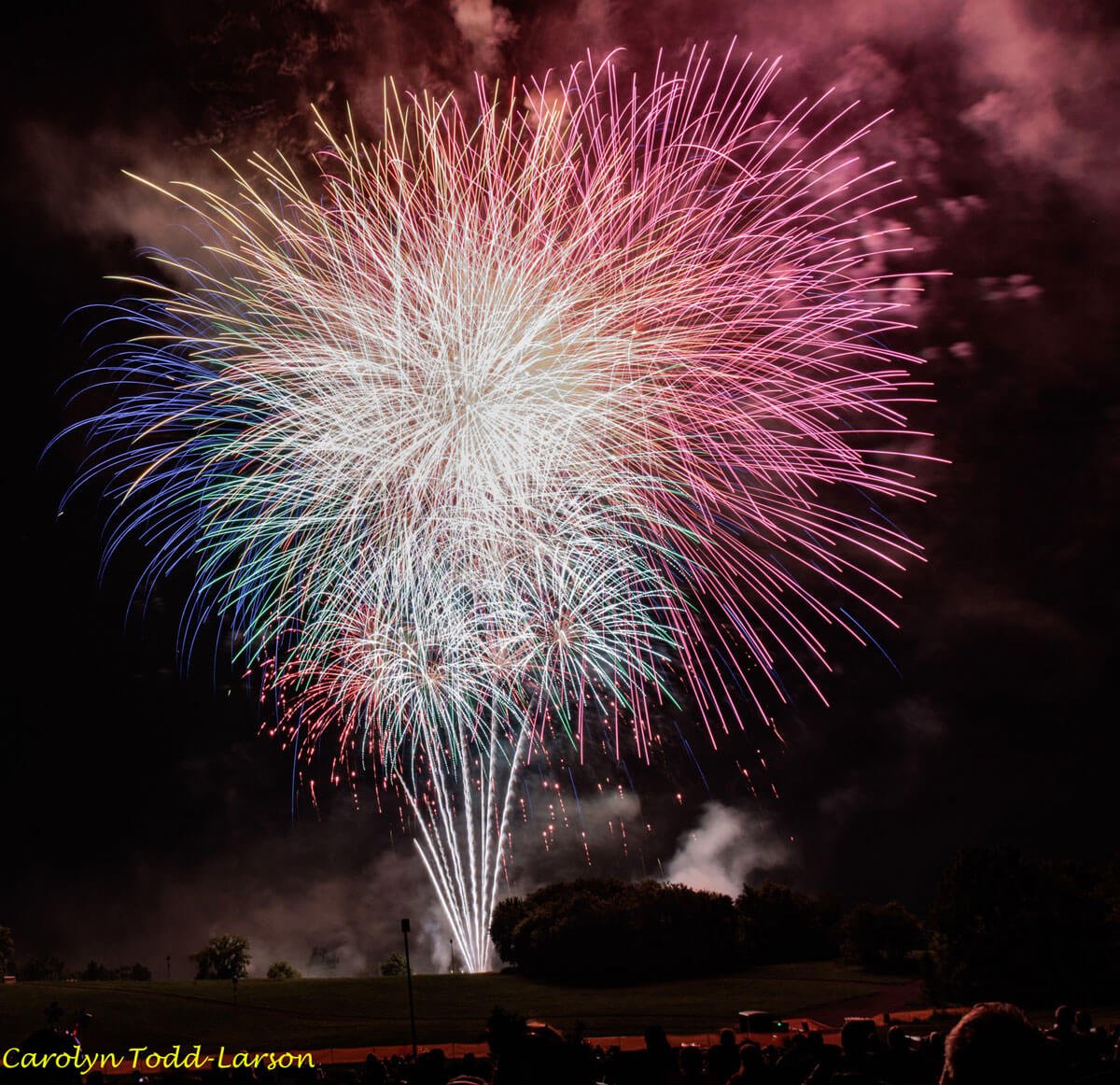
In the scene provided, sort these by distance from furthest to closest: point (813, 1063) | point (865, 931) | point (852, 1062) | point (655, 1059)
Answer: point (865, 931), point (813, 1063), point (852, 1062), point (655, 1059)

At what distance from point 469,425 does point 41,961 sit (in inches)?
5271

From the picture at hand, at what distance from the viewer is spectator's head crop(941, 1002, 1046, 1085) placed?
3.05 meters

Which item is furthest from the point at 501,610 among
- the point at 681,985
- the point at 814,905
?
the point at 814,905

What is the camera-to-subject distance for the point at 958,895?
6044 centimetres

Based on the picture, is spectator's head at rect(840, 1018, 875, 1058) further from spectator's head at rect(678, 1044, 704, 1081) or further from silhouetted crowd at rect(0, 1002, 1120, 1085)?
spectator's head at rect(678, 1044, 704, 1081)

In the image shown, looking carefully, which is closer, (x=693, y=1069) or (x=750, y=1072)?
(x=750, y=1072)

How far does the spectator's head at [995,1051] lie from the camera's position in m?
3.05

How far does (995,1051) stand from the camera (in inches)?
121

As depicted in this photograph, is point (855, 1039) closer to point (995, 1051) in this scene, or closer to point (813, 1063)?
point (813, 1063)

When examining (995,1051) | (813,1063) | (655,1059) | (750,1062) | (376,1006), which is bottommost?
(813,1063)

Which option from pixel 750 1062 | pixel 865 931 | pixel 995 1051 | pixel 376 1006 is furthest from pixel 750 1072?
pixel 865 931

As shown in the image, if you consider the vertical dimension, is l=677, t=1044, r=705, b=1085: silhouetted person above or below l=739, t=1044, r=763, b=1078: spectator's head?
below

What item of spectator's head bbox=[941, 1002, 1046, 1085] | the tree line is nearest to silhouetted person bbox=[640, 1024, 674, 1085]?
spectator's head bbox=[941, 1002, 1046, 1085]

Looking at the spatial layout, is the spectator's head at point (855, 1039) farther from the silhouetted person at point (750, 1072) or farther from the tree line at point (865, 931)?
the tree line at point (865, 931)
